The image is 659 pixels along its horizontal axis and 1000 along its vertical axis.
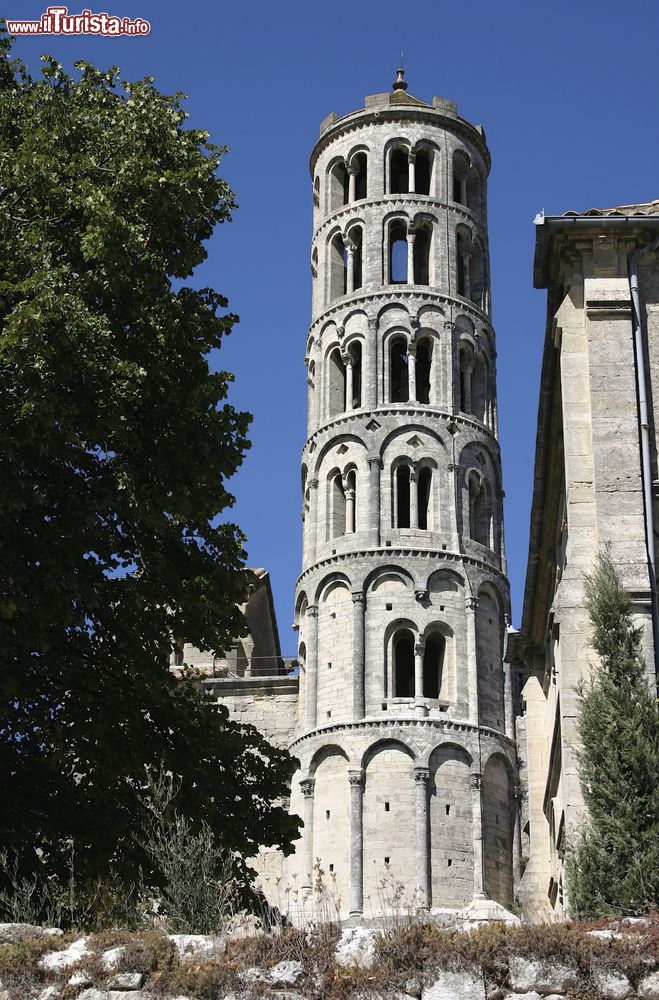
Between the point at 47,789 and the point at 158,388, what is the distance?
4.21m

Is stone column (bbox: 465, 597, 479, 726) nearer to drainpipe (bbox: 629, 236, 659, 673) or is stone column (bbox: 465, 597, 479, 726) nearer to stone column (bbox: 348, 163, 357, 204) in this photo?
stone column (bbox: 348, 163, 357, 204)

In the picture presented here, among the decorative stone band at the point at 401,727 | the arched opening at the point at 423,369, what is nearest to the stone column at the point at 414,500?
the arched opening at the point at 423,369

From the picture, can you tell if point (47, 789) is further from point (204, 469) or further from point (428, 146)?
point (428, 146)

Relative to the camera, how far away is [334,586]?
4275 cm

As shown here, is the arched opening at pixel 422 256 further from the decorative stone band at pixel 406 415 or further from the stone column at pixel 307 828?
the stone column at pixel 307 828

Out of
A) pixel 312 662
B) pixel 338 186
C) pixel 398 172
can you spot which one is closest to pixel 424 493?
pixel 312 662

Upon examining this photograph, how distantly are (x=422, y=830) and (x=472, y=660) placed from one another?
5.05m

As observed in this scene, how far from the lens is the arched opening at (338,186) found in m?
49.5

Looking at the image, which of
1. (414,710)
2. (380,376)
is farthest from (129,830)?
(380,376)

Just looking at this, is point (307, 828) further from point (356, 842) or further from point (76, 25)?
point (76, 25)

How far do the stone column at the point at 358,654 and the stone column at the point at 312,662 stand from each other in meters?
1.40

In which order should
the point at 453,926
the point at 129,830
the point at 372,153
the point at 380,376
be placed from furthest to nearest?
the point at 372,153 → the point at 380,376 → the point at 129,830 → the point at 453,926

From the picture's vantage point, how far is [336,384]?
46.3 m

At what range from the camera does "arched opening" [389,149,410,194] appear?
49.7m
